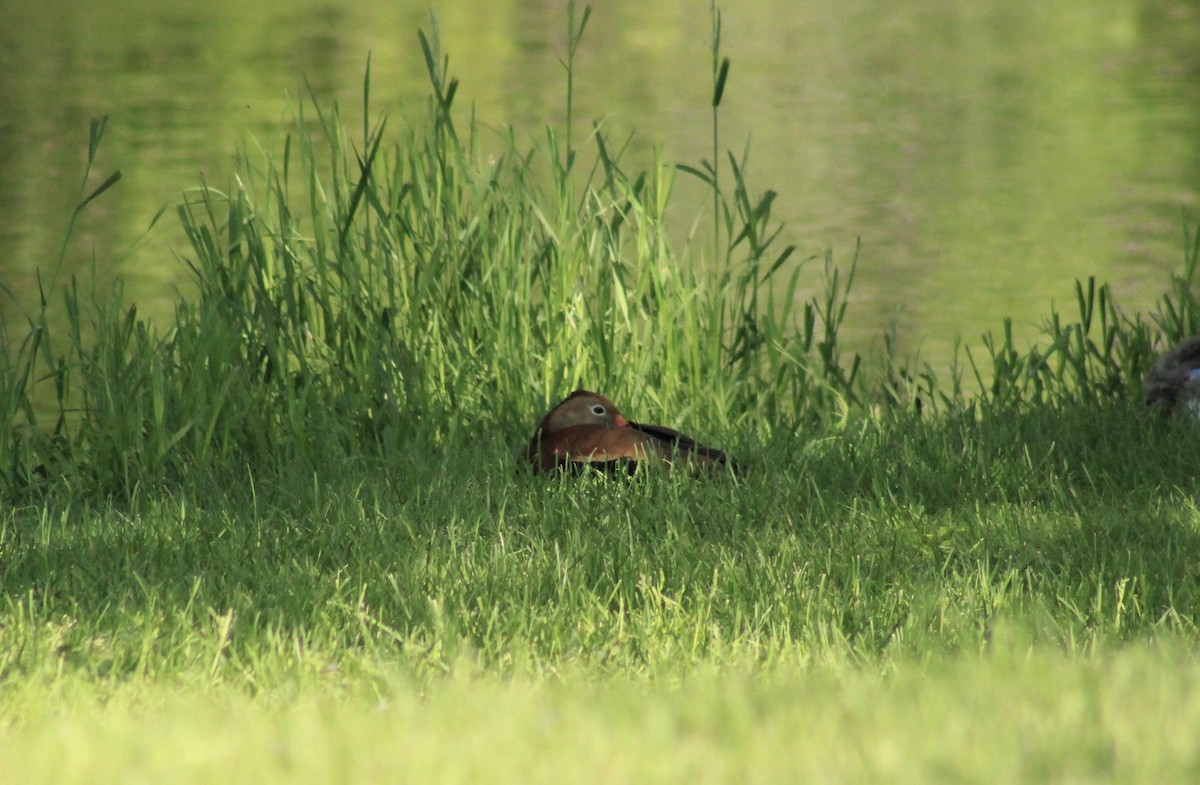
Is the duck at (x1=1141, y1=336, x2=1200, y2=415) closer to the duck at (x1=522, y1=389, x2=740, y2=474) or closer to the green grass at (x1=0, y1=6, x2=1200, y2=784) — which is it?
the green grass at (x1=0, y1=6, x2=1200, y2=784)

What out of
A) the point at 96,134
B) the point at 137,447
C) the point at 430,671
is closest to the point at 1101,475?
the point at 430,671

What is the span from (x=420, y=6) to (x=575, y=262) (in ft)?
82.8

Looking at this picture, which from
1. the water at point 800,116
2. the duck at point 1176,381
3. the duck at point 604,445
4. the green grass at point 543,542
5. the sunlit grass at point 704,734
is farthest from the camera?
the water at point 800,116

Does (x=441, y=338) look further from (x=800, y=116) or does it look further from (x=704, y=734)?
(x=800, y=116)

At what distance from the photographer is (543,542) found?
363 centimetres

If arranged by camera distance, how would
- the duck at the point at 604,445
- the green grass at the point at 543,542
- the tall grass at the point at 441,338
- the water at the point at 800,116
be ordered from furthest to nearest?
the water at the point at 800,116
the tall grass at the point at 441,338
the duck at the point at 604,445
the green grass at the point at 543,542

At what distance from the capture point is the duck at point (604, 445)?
4.21 m

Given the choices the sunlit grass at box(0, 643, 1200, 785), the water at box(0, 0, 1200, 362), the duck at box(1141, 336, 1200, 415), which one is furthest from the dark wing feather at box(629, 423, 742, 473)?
the sunlit grass at box(0, 643, 1200, 785)

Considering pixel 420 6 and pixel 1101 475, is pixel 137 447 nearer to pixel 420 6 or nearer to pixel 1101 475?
pixel 1101 475

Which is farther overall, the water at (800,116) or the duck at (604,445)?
the water at (800,116)

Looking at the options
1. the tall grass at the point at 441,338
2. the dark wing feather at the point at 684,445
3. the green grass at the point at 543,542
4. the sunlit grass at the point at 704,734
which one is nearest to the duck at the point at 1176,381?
the green grass at the point at 543,542

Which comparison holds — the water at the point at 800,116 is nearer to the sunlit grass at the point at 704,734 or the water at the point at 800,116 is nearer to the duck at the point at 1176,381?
the duck at the point at 1176,381

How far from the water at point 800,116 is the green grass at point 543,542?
863 millimetres

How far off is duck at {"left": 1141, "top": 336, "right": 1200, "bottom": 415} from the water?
2216 mm
